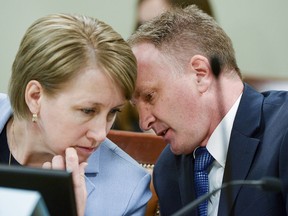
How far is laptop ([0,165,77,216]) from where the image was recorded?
1.18m

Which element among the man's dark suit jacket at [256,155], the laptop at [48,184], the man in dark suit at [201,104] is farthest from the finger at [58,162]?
the laptop at [48,184]

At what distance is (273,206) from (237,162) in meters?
0.15

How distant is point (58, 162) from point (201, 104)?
0.42m

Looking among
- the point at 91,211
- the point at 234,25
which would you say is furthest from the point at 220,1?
the point at 91,211

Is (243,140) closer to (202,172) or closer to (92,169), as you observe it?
(202,172)

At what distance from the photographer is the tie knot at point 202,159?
190 centimetres

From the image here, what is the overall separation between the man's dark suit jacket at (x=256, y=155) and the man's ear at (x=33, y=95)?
47 cm

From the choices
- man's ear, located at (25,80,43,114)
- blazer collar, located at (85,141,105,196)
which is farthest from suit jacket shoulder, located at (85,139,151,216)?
man's ear, located at (25,80,43,114)

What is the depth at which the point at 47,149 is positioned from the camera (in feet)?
6.15

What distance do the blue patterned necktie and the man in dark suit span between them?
0.4 inches

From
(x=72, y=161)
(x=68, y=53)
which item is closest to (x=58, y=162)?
(x=72, y=161)

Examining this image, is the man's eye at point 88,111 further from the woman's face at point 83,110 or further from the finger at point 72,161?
the finger at point 72,161

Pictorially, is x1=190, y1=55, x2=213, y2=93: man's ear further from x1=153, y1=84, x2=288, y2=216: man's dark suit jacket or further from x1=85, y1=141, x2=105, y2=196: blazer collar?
x1=85, y1=141, x2=105, y2=196: blazer collar

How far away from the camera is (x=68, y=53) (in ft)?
5.58
